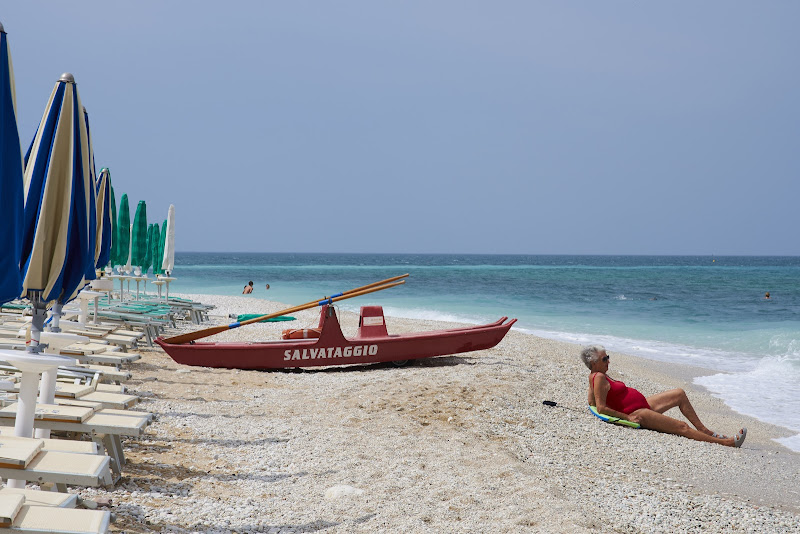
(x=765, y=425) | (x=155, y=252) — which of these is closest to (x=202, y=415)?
(x=765, y=425)

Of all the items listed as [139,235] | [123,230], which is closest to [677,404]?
[123,230]

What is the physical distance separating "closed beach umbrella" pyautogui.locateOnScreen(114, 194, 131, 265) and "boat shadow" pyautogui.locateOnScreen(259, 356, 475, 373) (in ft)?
16.8

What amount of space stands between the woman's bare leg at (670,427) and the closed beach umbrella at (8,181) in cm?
664

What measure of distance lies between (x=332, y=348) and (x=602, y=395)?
4.44 m

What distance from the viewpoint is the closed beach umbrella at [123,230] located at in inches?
541

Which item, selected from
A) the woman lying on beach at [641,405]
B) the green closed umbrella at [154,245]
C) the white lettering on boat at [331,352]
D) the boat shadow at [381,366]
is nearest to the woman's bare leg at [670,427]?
the woman lying on beach at [641,405]

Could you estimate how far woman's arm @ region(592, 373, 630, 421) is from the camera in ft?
25.4

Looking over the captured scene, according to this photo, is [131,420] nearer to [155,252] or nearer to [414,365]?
[414,365]

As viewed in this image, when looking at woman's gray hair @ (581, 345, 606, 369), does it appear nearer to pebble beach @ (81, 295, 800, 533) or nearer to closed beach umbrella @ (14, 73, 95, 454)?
pebble beach @ (81, 295, 800, 533)

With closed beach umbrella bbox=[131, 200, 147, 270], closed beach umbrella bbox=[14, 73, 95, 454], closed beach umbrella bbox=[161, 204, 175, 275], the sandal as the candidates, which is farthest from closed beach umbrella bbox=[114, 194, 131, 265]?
the sandal

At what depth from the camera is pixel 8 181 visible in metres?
3.19

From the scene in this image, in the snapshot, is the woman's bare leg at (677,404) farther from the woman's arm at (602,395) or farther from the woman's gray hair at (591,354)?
the woman's gray hair at (591,354)

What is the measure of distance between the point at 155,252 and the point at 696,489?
16.4 metres

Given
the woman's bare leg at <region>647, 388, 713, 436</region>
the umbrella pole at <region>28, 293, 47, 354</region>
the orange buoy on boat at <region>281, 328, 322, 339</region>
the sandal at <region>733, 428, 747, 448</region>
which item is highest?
the umbrella pole at <region>28, 293, 47, 354</region>
